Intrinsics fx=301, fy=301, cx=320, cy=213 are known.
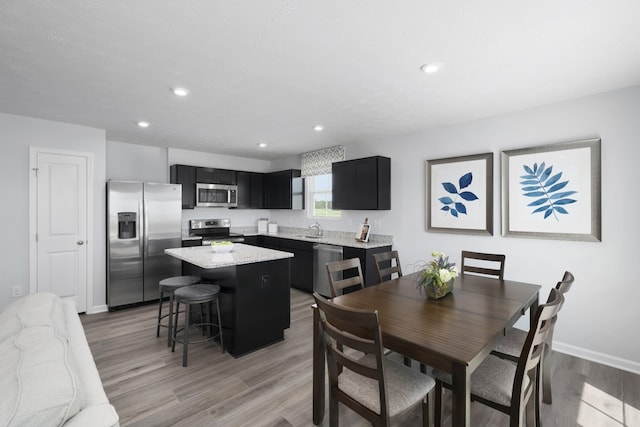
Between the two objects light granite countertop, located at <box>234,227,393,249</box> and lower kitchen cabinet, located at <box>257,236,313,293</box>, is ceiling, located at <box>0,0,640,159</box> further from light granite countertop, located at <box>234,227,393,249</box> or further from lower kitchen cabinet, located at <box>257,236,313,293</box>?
lower kitchen cabinet, located at <box>257,236,313,293</box>

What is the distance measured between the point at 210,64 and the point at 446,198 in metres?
3.00

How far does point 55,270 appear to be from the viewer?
12.4 ft

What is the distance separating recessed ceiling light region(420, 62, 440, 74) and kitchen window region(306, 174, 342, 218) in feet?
10.4

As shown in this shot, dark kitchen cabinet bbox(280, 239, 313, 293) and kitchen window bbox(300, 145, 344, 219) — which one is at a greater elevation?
kitchen window bbox(300, 145, 344, 219)

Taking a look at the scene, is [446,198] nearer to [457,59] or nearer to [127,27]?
[457,59]

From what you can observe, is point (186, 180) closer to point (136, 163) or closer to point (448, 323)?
point (136, 163)

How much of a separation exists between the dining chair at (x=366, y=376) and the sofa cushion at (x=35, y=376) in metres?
0.97

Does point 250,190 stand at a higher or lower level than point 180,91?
lower

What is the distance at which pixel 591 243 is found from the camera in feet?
9.29

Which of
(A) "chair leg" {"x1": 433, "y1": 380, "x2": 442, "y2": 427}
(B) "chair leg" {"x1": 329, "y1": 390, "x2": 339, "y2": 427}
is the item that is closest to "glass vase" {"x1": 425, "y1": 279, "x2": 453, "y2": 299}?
(A) "chair leg" {"x1": 433, "y1": 380, "x2": 442, "y2": 427}

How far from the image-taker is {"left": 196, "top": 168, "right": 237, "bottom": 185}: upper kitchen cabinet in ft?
17.4

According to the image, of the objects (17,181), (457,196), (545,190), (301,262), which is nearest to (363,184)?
(457,196)

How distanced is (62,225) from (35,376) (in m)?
3.83

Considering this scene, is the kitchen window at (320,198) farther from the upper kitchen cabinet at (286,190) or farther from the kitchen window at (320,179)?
the upper kitchen cabinet at (286,190)
